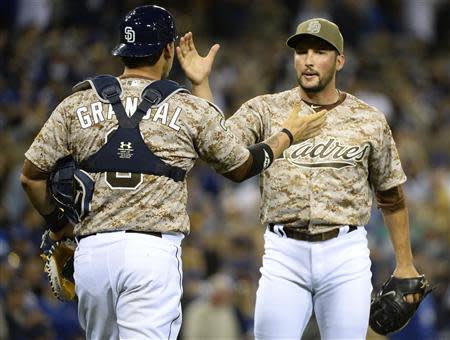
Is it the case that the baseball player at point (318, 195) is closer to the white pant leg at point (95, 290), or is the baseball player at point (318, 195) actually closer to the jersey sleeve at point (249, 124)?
the jersey sleeve at point (249, 124)

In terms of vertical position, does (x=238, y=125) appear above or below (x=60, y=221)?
above

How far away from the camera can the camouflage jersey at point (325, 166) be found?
5.96m

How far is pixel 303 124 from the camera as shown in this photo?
19.0 ft

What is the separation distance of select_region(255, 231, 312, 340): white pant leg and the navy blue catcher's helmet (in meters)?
1.29

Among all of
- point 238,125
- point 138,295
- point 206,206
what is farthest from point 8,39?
point 138,295

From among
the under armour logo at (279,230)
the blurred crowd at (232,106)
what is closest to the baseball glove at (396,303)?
the under armour logo at (279,230)

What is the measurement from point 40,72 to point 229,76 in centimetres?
328

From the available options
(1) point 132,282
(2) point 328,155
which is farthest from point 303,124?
(1) point 132,282

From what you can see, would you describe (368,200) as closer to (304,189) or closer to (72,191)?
(304,189)

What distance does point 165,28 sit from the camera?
18.1 ft

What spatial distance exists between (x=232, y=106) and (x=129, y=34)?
8043 mm

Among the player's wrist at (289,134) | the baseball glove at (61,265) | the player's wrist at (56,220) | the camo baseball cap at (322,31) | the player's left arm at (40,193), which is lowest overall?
the baseball glove at (61,265)

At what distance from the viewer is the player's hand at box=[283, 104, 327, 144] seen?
5.78 meters

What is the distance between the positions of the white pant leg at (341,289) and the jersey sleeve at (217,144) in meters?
0.81
